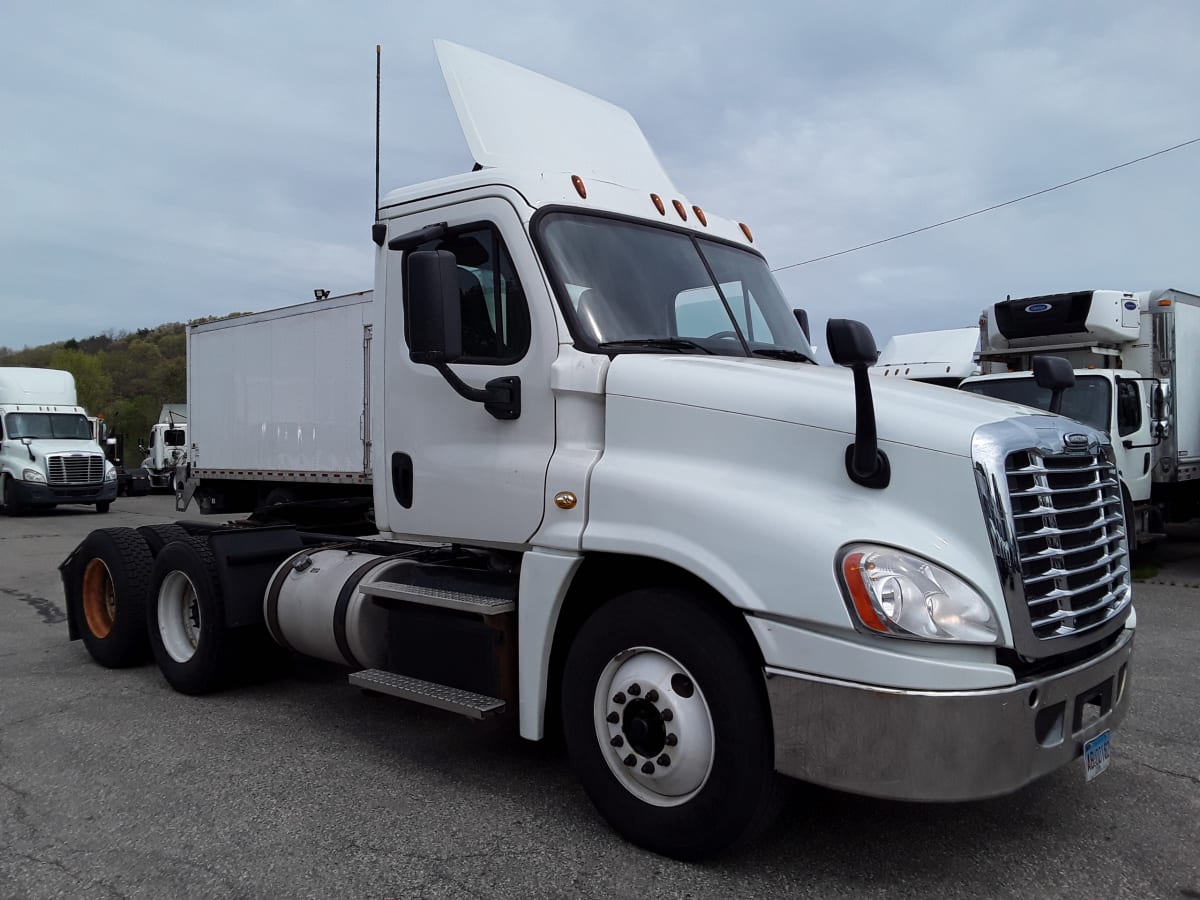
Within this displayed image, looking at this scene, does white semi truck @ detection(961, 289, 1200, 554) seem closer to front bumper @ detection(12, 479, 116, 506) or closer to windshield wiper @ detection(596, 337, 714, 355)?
windshield wiper @ detection(596, 337, 714, 355)

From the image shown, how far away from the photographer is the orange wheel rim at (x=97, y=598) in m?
6.86

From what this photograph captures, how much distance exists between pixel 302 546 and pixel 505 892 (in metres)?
3.12

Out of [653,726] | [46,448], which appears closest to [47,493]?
[46,448]

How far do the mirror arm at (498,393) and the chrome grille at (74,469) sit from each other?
77.0 ft

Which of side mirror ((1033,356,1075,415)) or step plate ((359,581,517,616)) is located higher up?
side mirror ((1033,356,1075,415))

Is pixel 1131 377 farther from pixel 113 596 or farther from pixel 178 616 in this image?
pixel 113 596

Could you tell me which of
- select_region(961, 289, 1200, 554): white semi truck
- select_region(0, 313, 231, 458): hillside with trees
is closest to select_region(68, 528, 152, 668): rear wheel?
select_region(961, 289, 1200, 554): white semi truck

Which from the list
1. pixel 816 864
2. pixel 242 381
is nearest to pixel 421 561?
pixel 816 864

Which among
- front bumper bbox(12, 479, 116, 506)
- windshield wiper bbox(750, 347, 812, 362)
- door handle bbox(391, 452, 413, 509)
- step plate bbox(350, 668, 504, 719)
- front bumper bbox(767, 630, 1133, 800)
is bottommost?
front bumper bbox(12, 479, 116, 506)

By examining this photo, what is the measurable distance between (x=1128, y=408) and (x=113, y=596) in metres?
10.3

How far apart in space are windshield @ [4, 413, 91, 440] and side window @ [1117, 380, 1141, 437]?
80.2 ft

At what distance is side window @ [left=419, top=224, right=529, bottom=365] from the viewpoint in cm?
418

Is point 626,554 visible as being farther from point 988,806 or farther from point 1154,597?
point 1154,597

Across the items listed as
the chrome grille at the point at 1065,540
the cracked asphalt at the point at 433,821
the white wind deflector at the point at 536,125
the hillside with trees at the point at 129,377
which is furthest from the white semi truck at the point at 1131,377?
the hillside with trees at the point at 129,377
